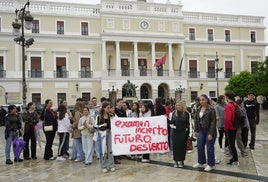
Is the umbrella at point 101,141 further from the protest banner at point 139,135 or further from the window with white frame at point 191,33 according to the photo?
the window with white frame at point 191,33

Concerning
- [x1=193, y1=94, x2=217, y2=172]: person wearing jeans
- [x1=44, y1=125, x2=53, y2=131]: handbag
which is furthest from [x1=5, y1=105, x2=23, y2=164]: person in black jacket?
[x1=193, y1=94, x2=217, y2=172]: person wearing jeans

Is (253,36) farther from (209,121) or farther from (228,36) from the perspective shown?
(209,121)

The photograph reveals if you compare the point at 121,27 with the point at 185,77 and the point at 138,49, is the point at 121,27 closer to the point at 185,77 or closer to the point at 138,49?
the point at 138,49

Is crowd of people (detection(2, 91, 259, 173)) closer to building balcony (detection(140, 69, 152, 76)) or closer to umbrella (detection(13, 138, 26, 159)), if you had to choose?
umbrella (detection(13, 138, 26, 159))

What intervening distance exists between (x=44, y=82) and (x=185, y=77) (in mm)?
16048

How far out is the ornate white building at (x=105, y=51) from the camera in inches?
1254

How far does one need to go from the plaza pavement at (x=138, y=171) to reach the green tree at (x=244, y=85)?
23.8 m

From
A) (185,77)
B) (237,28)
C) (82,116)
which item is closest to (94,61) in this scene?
(185,77)

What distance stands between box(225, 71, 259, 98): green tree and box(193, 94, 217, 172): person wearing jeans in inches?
1012

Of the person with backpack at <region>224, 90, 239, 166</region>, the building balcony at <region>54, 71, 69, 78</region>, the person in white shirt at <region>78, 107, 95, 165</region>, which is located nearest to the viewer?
the person with backpack at <region>224, 90, 239, 166</region>

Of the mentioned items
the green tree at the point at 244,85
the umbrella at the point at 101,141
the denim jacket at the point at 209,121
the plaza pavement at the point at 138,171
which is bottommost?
the plaza pavement at the point at 138,171

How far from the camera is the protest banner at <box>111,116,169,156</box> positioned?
7.94 meters

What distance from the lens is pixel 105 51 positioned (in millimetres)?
33781

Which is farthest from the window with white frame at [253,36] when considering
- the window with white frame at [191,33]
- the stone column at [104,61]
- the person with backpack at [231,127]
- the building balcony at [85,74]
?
the person with backpack at [231,127]
